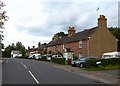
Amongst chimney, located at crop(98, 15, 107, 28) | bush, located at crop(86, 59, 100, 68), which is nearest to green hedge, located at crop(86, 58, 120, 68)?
bush, located at crop(86, 59, 100, 68)

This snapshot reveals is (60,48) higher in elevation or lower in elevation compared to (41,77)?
higher

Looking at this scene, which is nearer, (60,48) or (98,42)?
(98,42)

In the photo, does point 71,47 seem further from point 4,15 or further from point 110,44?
point 4,15

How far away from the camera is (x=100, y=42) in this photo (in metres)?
54.7

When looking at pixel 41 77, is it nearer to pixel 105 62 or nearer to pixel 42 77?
pixel 42 77

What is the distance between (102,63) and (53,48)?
47.8 m

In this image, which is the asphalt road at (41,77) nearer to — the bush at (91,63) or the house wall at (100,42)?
the bush at (91,63)

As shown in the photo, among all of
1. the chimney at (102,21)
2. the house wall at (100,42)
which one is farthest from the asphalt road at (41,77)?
the chimney at (102,21)

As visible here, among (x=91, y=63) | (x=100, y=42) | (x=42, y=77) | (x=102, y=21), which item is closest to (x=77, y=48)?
(x=100, y=42)

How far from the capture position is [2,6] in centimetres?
3775

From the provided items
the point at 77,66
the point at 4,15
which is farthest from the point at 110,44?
the point at 4,15

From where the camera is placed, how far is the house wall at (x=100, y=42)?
177 ft

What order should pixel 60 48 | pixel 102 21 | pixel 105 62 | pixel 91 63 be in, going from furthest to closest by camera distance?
1. pixel 60 48
2. pixel 102 21
3. pixel 105 62
4. pixel 91 63

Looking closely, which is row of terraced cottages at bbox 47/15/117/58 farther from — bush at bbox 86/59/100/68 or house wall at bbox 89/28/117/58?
bush at bbox 86/59/100/68
